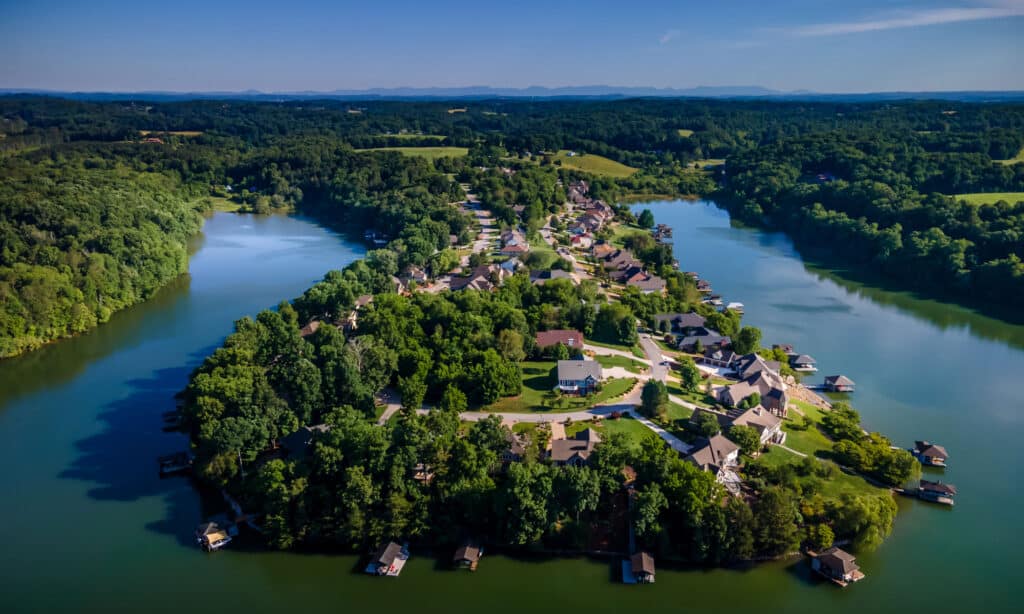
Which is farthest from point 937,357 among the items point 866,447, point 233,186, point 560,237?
point 233,186

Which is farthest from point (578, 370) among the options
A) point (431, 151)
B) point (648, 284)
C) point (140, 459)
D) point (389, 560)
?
point (431, 151)

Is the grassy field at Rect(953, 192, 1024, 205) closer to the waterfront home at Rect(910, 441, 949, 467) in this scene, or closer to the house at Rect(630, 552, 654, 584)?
the waterfront home at Rect(910, 441, 949, 467)

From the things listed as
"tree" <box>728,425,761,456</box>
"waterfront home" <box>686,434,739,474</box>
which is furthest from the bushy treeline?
"waterfront home" <box>686,434,739,474</box>

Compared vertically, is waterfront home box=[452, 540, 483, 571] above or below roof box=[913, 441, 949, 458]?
below

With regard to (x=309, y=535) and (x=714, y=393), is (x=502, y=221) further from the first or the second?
(x=309, y=535)

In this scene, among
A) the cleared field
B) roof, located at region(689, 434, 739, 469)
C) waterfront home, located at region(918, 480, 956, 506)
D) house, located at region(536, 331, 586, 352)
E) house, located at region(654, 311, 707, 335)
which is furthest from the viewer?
the cleared field

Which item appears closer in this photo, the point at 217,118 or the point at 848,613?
the point at 848,613
